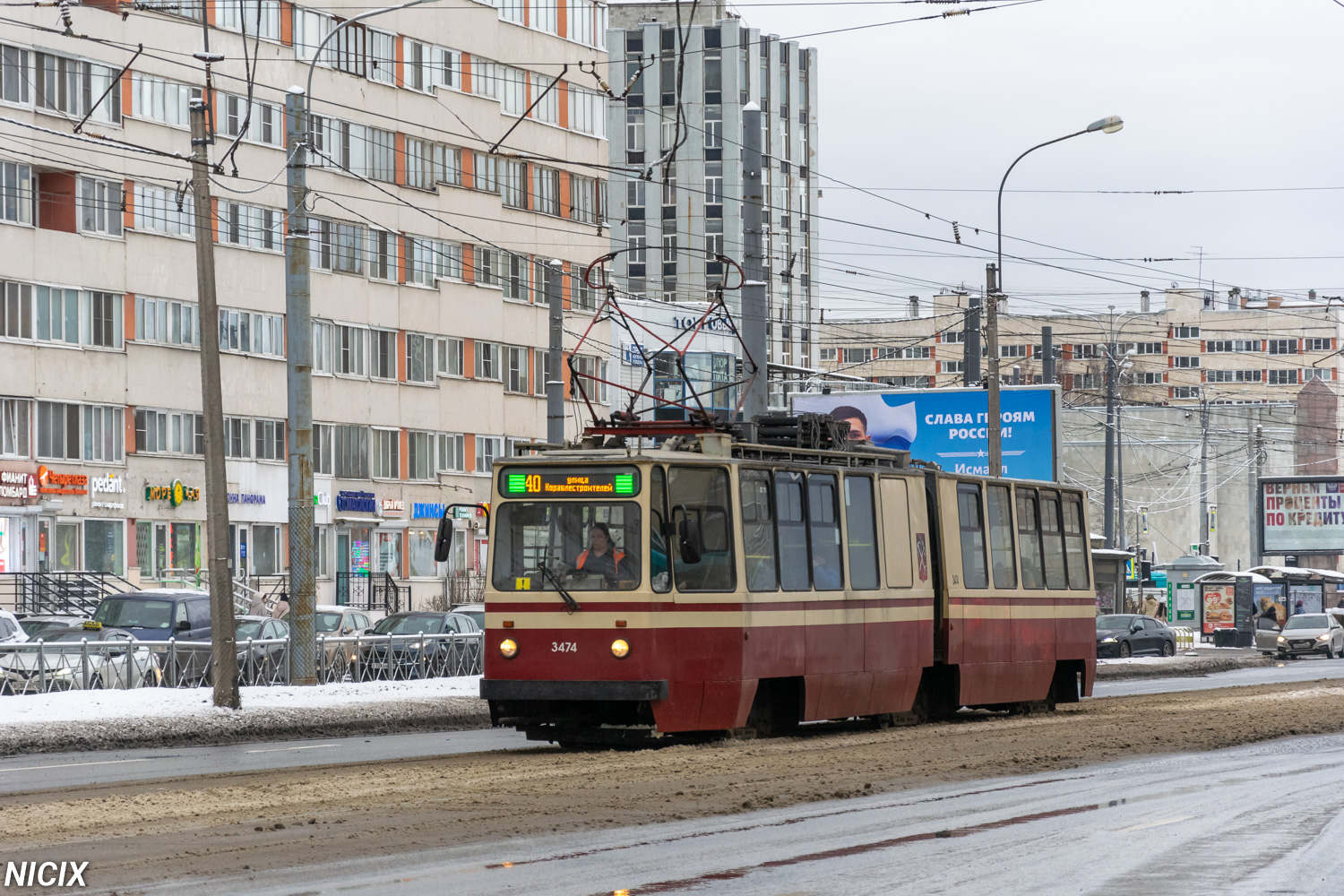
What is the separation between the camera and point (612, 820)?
11.8 m

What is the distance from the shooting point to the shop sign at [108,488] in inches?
2018

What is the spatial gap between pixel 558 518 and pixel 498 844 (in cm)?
744

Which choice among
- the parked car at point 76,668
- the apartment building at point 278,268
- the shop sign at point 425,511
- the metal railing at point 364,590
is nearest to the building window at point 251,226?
the apartment building at point 278,268

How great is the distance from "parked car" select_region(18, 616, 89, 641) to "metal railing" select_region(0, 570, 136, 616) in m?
7.72

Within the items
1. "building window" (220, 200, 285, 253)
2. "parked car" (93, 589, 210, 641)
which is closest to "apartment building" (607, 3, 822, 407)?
"building window" (220, 200, 285, 253)

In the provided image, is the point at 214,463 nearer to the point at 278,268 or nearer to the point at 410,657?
the point at 410,657

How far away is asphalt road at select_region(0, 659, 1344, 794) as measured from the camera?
645 inches

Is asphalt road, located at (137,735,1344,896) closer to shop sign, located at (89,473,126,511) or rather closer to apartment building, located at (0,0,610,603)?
apartment building, located at (0,0,610,603)

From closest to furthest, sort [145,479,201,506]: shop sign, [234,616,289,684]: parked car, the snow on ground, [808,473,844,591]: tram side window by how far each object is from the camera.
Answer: [808,473,844,591]: tram side window
the snow on ground
[234,616,289,684]: parked car
[145,479,201,506]: shop sign

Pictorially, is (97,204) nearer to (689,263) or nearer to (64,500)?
(64,500)

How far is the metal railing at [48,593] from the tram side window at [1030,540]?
97.5ft

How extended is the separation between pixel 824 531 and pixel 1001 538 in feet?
15.7

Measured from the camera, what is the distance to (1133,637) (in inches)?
2045

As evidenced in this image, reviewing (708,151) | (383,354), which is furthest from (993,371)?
(708,151)
